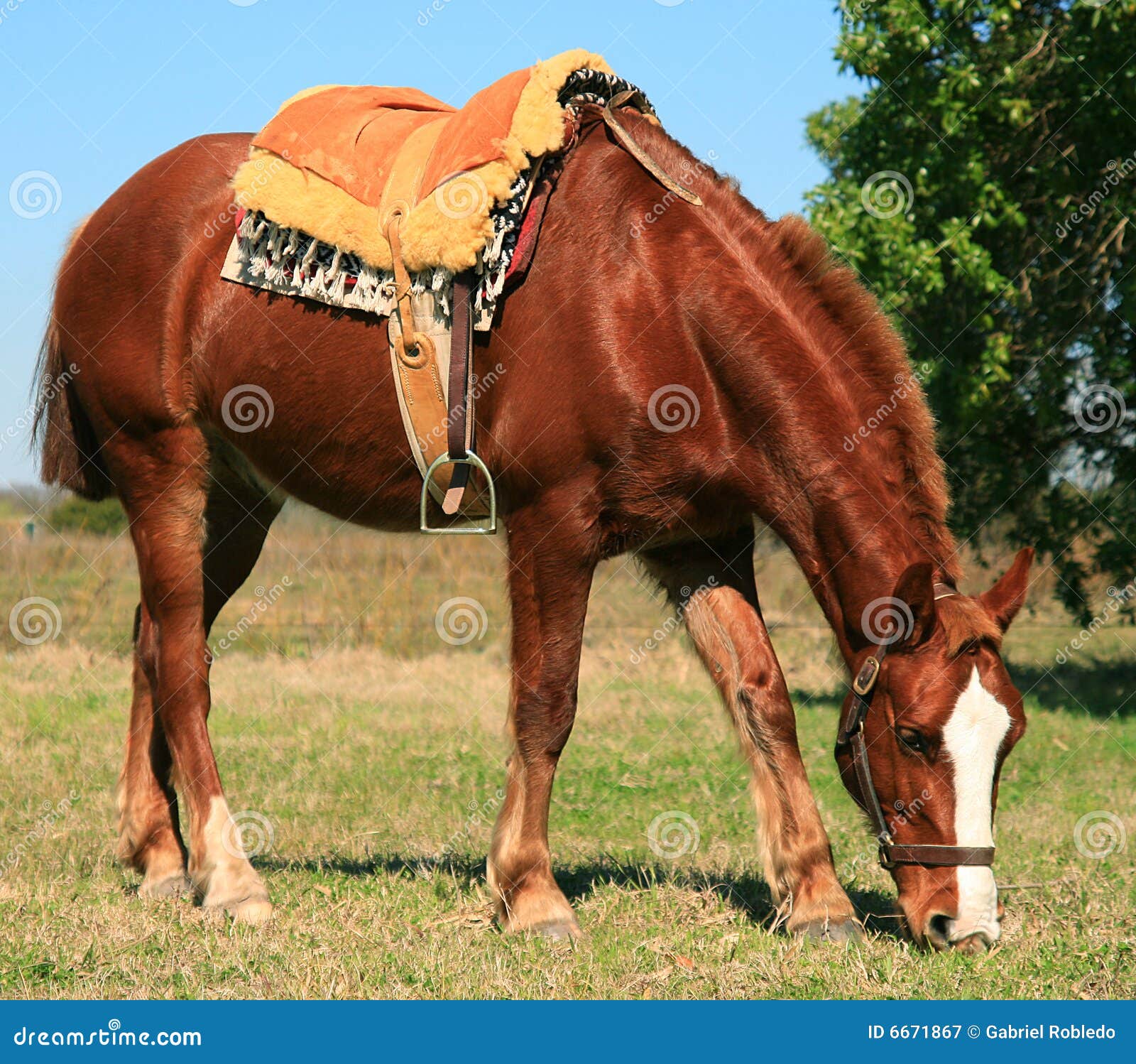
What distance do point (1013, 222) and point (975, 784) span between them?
753 centimetres

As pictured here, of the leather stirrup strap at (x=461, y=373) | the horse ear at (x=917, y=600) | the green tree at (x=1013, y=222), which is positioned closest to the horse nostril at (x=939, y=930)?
the horse ear at (x=917, y=600)

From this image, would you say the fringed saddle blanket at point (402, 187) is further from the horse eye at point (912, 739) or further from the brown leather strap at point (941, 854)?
the brown leather strap at point (941, 854)

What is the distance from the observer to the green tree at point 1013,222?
9711 mm

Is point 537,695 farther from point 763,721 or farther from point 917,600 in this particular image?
point 917,600

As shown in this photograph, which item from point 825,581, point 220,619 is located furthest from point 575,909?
point 220,619

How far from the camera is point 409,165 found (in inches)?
177

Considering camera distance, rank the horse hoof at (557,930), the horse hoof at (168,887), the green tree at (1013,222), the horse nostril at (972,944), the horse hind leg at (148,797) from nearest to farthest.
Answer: the horse nostril at (972,944)
the horse hoof at (557,930)
the horse hoof at (168,887)
the horse hind leg at (148,797)
the green tree at (1013,222)

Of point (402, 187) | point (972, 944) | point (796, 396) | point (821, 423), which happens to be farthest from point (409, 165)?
point (972, 944)

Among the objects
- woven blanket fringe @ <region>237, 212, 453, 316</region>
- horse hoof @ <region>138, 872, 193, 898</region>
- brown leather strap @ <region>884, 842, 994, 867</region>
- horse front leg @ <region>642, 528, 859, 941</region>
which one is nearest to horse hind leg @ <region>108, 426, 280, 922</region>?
horse hoof @ <region>138, 872, 193, 898</region>

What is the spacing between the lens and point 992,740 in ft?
11.7

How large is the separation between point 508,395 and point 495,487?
13.9 inches

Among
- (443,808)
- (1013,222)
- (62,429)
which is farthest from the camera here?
(1013,222)

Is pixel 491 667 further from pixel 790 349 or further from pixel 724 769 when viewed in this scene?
pixel 790 349

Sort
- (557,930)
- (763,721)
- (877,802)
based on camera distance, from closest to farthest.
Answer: (877,802)
(557,930)
(763,721)
